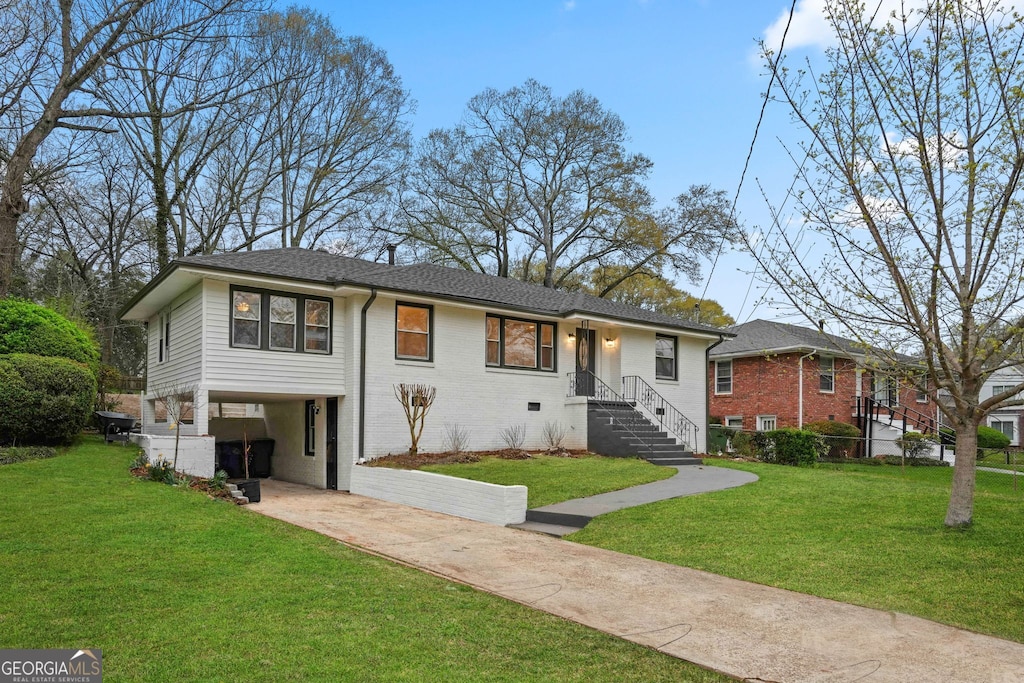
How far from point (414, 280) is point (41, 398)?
8161 mm

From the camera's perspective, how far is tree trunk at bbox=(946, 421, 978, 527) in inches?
360

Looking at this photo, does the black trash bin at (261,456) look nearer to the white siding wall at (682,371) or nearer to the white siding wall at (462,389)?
the white siding wall at (462,389)

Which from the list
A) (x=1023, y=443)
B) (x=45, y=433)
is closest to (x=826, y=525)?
(x=45, y=433)

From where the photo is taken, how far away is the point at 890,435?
28344 mm

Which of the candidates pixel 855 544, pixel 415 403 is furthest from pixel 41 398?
pixel 855 544

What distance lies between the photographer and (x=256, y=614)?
5914mm

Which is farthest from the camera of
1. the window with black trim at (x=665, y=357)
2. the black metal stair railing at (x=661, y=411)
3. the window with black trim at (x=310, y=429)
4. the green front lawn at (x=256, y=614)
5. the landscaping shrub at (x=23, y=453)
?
the window with black trim at (x=665, y=357)

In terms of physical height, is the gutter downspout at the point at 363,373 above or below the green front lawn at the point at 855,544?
above

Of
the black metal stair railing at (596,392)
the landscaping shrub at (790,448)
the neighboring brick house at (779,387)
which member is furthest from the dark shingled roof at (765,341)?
the black metal stair railing at (596,392)

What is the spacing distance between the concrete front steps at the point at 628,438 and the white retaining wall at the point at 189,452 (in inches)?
370

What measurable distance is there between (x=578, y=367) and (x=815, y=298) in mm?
12137

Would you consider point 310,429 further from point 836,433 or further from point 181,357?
point 836,433

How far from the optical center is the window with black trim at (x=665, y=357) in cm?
2205

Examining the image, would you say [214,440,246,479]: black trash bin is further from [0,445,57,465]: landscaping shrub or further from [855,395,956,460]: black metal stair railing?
[855,395,956,460]: black metal stair railing
